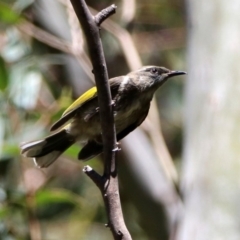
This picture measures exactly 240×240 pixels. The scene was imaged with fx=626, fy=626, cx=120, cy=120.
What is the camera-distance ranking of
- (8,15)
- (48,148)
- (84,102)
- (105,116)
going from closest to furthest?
(105,116) → (84,102) → (48,148) → (8,15)

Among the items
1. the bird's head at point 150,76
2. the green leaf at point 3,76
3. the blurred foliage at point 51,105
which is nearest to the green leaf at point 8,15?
the blurred foliage at point 51,105

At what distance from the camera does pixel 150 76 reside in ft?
9.98

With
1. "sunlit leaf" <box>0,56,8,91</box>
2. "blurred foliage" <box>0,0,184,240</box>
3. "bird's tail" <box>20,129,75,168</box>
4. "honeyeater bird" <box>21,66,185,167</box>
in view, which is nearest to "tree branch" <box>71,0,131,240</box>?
"honeyeater bird" <box>21,66,185,167</box>

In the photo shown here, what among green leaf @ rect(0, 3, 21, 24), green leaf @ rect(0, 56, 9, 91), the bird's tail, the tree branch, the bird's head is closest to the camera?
the tree branch

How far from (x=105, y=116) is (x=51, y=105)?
7.98 ft

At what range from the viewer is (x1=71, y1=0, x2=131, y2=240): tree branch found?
1.56 m

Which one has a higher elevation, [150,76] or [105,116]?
[105,116]

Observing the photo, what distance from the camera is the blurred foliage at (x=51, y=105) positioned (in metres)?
3.38

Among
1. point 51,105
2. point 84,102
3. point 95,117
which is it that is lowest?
point 51,105

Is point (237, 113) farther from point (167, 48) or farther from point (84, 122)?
point (167, 48)

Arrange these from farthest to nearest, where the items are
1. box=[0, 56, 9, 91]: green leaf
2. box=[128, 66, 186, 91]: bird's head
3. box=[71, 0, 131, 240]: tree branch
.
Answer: box=[0, 56, 9, 91]: green leaf
box=[128, 66, 186, 91]: bird's head
box=[71, 0, 131, 240]: tree branch

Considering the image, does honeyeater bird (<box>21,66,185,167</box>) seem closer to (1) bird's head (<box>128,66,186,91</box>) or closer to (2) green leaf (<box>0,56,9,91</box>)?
(1) bird's head (<box>128,66,186,91</box>)

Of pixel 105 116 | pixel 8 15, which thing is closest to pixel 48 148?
pixel 8 15

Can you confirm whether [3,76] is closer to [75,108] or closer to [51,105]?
[75,108]
